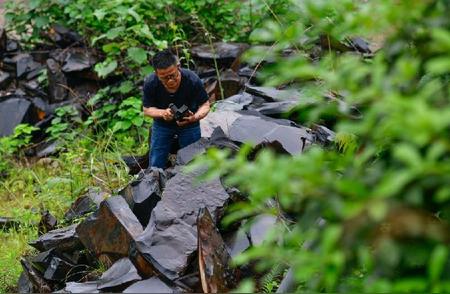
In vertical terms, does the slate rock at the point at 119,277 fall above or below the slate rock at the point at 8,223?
above

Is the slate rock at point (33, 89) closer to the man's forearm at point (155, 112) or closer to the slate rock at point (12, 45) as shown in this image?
the slate rock at point (12, 45)

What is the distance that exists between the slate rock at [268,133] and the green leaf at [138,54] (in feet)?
8.81

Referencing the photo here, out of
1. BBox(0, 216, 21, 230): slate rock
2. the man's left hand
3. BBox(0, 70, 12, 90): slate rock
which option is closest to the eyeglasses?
the man's left hand

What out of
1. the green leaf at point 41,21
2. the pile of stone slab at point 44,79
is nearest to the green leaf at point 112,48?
the pile of stone slab at point 44,79

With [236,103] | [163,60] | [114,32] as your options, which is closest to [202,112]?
[163,60]

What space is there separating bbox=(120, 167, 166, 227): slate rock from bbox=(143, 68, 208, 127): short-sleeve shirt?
90 centimetres

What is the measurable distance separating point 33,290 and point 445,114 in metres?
4.42

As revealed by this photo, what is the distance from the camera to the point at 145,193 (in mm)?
5316

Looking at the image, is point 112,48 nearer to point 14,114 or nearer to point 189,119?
point 14,114

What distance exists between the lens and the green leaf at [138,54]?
862cm

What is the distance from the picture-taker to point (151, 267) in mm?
4324

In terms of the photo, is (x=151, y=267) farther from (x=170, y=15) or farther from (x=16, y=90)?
(x=16, y=90)

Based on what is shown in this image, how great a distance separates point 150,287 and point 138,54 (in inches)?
199

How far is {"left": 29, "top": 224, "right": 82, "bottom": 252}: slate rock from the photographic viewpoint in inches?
219
